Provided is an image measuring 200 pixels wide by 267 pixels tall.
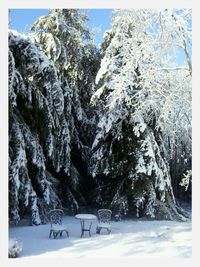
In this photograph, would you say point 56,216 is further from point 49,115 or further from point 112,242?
point 49,115

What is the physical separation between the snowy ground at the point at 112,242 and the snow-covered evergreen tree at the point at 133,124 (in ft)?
3.39

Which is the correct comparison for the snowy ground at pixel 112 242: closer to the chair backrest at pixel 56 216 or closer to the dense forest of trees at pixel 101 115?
the chair backrest at pixel 56 216

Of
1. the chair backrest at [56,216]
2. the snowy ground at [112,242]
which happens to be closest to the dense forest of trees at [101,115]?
the chair backrest at [56,216]

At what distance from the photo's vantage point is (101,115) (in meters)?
10.6

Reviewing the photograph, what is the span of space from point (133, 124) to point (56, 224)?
9.96 ft

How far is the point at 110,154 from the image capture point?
1027 centimetres

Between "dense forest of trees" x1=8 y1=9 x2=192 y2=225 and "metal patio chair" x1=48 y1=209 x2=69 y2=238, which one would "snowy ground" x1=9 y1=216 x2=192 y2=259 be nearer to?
"metal patio chair" x1=48 y1=209 x2=69 y2=238

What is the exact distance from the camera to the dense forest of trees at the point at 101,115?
8.25 meters

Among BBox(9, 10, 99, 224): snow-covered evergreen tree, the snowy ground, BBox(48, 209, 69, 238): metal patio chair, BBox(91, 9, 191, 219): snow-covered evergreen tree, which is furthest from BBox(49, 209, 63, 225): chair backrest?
BBox(91, 9, 191, 219): snow-covered evergreen tree

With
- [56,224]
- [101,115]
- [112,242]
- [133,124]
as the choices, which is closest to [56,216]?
[56,224]

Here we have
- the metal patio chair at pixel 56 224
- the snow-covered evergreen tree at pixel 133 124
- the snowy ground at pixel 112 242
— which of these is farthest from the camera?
the snow-covered evergreen tree at pixel 133 124

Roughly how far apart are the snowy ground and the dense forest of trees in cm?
56
